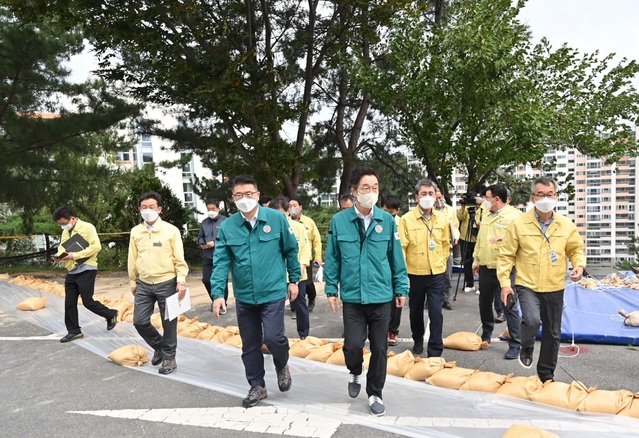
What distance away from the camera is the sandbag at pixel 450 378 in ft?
11.8

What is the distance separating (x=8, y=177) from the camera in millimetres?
11891

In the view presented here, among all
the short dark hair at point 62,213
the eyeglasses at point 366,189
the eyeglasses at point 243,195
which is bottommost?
the short dark hair at point 62,213

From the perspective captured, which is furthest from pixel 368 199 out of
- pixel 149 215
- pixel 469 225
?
pixel 469 225

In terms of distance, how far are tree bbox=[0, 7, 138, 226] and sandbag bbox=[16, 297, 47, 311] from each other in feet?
18.3

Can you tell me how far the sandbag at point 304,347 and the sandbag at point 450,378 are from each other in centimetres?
117

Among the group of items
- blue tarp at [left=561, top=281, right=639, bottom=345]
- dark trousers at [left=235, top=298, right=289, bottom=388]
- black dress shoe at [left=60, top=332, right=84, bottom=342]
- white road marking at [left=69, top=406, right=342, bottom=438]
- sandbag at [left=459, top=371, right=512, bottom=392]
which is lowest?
black dress shoe at [left=60, top=332, right=84, bottom=342]

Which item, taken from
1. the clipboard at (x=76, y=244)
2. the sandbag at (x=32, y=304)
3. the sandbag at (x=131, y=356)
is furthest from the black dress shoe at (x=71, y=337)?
the sandbag at (x=32, y=304)

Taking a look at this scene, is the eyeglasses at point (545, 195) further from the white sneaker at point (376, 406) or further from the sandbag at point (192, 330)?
the sandbag at point (192, 330)

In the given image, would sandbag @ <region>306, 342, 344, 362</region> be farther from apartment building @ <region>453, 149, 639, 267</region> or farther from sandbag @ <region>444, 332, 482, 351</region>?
apartment building @ <region>453, 149, 639, 267</region>

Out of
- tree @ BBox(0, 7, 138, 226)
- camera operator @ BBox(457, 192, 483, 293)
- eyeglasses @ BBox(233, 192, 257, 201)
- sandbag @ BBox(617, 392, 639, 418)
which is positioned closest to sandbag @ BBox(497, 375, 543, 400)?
sandbag @ BBox(617, 392, 639, 418)

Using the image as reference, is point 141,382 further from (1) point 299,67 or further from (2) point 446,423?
(1) point 299,67

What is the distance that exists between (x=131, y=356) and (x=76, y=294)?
4.89ft

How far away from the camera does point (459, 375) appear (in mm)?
3639

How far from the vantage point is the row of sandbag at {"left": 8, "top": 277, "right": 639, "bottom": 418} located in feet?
10.1
